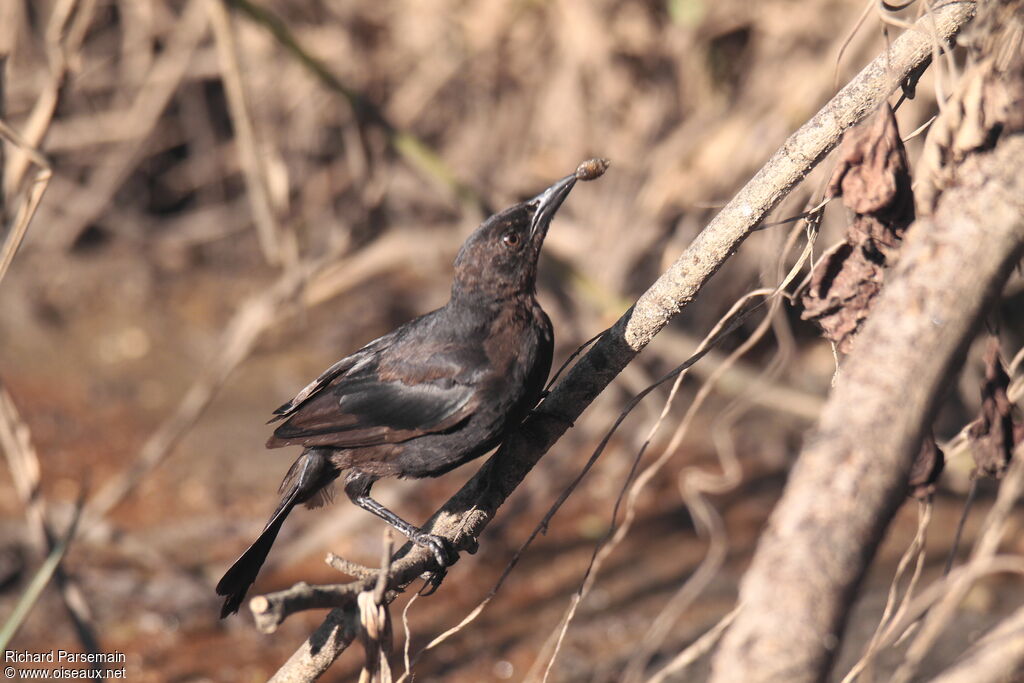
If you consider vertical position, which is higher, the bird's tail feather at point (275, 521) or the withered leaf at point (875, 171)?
the bird's tail feather at point (275, 521)

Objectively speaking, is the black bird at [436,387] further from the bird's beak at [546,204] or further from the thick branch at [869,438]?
the thick branch at [869,438]

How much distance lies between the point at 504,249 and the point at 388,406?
2.15 feet

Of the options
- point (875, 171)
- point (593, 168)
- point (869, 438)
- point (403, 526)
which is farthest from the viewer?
point (403, 526)

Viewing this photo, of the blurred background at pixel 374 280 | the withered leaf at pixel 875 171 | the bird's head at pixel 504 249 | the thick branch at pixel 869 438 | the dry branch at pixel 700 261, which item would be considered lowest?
the thick branch at pixel 869 438

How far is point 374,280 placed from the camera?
8242 millimetres

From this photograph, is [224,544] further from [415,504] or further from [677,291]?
[677,291]

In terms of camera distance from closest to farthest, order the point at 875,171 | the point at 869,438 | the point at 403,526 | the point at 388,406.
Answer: the point at 869,438, the point at 875,171, the point at 403,526, the point at 388,406

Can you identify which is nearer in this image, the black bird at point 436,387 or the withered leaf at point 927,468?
the withered leaf at point 927,468

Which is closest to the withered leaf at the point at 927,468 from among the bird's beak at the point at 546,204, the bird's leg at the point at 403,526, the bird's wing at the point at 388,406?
the bird's leg at the point at 403,526

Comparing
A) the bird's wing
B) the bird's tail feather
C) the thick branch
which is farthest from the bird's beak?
the thick branch

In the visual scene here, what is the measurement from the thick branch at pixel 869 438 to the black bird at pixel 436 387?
1.67m

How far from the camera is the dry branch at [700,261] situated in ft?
7.13

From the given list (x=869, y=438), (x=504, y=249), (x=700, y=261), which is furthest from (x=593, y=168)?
(x=869, y=438)

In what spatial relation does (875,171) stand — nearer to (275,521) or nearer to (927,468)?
(927,468)
